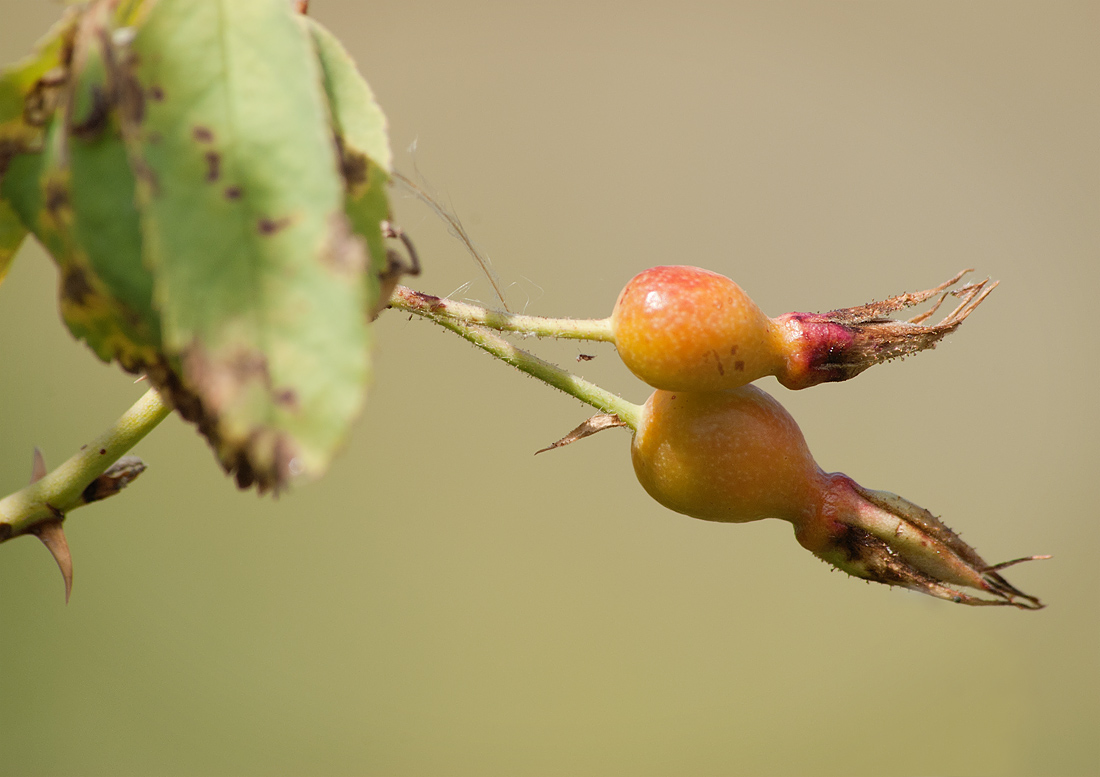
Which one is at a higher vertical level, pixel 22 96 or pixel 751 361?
pixel 22 96

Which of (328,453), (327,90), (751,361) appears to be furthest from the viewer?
(751,361)

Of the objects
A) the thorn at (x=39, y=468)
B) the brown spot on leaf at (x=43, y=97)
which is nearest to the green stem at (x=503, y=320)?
the brown spot on leaf at (x=43, y=97)

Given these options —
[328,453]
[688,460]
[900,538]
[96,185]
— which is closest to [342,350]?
[328,453]

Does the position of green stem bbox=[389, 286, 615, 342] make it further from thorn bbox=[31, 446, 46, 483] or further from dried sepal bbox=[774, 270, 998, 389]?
thorn bbox=[31, 446, 46, 483]

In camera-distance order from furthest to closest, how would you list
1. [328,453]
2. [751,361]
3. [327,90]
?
[751,361] → [327,90] → [328,453]

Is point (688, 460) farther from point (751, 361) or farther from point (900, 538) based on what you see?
point (900, 538)

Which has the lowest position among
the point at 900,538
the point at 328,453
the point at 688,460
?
the point at 900,538

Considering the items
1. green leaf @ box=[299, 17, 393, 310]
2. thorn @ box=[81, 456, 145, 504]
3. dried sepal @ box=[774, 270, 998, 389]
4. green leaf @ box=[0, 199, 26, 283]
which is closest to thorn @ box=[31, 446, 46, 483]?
thorn @ box=[81, 456, 145, 504]

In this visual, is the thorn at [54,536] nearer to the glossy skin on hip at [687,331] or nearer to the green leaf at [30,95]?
the green leaf at [30,95]
